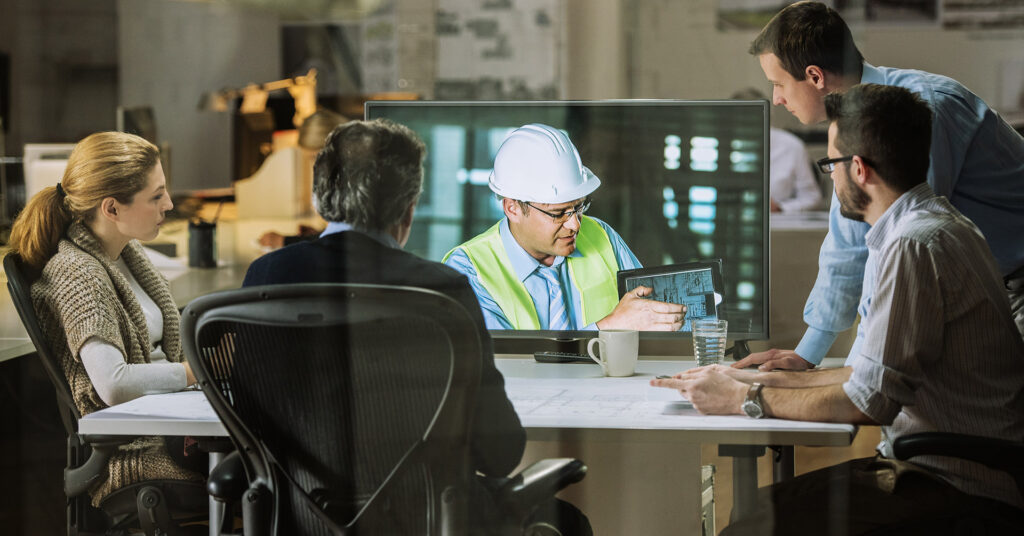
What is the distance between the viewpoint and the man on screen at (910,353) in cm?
134

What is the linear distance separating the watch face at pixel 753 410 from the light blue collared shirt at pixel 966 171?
7.6 inches

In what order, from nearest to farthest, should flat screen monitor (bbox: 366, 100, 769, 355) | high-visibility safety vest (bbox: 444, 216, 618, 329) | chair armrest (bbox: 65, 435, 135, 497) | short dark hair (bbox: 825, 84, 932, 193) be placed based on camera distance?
short dark hair (bbox: 825, 84, 932, 193) < flat screen monitor (bbox: 366, 100, 769, 355) < high-visibility safety vest (bbox: 444, 216, 618, 329) < chair armrest (bbox: 65, 435, 135, 497)

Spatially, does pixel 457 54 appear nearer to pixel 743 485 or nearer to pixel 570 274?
pixel 570 274

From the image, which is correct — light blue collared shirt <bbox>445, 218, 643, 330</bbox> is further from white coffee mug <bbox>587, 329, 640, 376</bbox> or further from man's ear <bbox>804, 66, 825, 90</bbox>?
man's ear <bbox>804, 66, 825, 90</bbox>

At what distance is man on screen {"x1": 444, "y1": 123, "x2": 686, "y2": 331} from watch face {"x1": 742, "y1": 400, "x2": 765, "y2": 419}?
0.33 m

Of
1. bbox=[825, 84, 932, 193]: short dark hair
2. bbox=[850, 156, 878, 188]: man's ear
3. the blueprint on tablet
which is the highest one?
bbox=[825, 84, 932, 193]: short dark hair

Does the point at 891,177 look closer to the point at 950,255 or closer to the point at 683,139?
the point at 950,255

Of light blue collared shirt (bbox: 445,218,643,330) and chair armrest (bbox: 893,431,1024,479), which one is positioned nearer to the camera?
chair armrest (bbox: 893,431,1024,479)

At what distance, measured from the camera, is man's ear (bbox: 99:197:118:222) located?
5.77 feet

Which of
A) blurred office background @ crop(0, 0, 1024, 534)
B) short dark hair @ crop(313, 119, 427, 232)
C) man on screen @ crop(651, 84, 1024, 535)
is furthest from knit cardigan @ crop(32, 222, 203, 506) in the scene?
man on screen @ crop(651, 84, 1024, 535)

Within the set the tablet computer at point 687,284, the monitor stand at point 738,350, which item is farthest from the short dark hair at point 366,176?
the monitor stand at point 738,350

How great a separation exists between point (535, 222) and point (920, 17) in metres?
0.66

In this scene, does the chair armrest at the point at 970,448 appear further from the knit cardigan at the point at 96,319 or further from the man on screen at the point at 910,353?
the knit cardigan at the point at 96,319

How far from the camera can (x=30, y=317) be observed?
166cm
